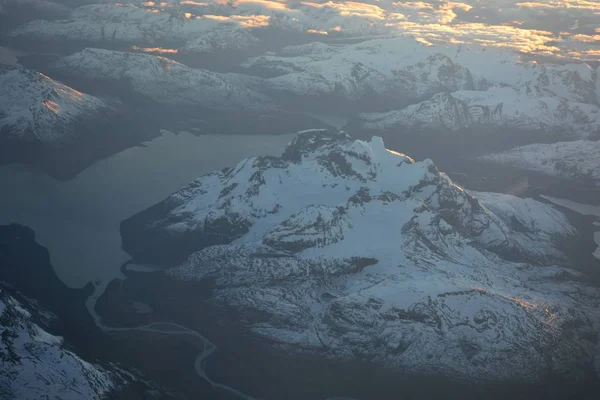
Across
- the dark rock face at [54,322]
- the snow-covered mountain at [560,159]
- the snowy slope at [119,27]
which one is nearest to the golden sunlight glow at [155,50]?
the snowy slope at [119,27]

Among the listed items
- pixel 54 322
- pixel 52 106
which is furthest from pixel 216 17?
pixel 54 322

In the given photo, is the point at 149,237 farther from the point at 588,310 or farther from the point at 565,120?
the point at 565,120

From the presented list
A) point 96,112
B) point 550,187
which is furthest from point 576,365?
point 96,112

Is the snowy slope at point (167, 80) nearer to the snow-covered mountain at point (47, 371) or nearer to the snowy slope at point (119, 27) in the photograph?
the snowy slope at point (119, 27)

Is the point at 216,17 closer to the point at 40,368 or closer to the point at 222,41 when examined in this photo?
the point at 222,41

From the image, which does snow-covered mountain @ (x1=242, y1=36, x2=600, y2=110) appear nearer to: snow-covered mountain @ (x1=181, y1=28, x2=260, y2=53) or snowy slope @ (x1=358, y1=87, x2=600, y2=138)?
snowy slope @ (x1=358, y1=87, x2=600, y2=138)

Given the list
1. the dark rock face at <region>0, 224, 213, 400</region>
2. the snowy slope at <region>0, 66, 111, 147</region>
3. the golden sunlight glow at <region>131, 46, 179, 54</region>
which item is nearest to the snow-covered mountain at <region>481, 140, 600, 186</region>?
the snowy slope at <region>0, 66, 111, 147</region>
